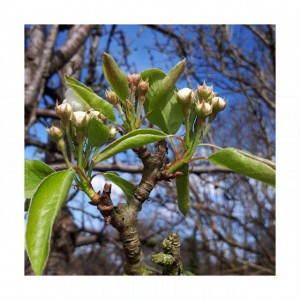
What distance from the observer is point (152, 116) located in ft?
1.98

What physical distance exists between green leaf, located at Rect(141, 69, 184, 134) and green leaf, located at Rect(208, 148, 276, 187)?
10 cm

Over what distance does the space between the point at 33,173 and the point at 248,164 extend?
291 millimetres

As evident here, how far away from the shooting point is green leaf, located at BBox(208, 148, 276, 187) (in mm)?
494

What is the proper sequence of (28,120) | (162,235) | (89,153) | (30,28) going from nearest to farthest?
(89,153) → (28,120) → (30,28) → (162,235)

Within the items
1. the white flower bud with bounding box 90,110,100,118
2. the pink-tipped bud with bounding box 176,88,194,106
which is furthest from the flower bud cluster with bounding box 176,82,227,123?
the white flower bud with bounding box 90,110,100,118

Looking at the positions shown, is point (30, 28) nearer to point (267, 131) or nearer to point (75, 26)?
point (75, 26)

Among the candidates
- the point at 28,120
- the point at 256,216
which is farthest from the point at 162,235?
the point at 28,120

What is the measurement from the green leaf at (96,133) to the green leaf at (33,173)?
→ 0.27 feet

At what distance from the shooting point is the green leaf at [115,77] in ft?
1.84

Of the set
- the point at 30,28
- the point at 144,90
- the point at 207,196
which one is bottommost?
the point at 207,196

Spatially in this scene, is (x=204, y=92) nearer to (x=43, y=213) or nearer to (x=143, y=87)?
(x=143, y=87)

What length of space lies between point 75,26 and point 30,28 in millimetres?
273

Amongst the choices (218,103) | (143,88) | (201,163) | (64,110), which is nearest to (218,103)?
(218,103)

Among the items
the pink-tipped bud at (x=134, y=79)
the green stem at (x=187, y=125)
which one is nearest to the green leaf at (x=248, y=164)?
the green stem at (x=187, y=125)
